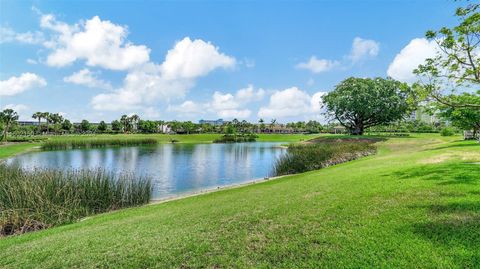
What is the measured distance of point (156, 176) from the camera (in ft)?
71.0

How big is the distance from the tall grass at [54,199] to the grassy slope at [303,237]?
6.15ft

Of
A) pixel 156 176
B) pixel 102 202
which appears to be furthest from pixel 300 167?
pixel 102 202

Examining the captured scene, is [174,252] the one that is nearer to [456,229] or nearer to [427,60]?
[456,229]

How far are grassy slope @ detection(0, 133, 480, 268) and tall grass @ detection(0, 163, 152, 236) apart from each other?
1.87 meters

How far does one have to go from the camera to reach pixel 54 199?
32.7ft

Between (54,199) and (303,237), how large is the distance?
29.8 ft

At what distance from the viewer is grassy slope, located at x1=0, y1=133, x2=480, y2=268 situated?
4188 mm

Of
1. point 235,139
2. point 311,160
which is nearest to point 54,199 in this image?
point 311,160

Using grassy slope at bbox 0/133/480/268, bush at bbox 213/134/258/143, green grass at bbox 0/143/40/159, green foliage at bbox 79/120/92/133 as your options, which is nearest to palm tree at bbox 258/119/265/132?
bush at bbox 213/134/258/143

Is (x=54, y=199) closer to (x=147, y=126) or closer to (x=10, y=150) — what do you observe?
(x=10, y=150)

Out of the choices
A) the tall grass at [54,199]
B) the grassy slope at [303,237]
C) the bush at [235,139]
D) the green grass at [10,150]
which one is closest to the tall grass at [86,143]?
the green grass at [10,150]

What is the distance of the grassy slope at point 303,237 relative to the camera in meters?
4.19

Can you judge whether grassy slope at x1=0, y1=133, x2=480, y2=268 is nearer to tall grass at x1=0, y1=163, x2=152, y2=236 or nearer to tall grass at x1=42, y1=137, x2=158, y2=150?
tall grass at x1=0, y1=163, x2=152, y2=236

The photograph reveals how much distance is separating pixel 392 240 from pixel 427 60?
674 cm
